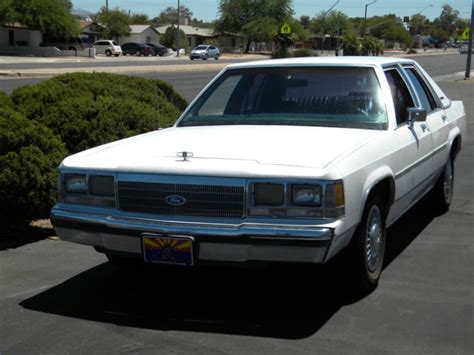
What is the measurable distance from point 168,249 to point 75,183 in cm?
87

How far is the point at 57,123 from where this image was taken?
7.75 metres

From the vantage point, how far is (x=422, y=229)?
6855 mm

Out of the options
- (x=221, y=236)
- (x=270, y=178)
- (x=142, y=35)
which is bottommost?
(x=221, y=236)

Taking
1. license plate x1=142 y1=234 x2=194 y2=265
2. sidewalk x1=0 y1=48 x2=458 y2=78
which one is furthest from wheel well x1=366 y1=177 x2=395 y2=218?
sidewalk x1=0 y1=48 x2=458 y2=78

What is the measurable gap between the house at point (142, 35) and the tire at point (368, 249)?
314 ft

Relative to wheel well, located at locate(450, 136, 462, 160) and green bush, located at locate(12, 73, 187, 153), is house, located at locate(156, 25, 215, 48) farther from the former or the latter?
wheel well, located at locate(450, 136, 462, 160)

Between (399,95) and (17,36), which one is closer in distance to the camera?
(399,95)

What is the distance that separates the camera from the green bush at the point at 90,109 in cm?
774

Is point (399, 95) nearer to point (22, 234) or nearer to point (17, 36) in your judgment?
point (22, 234)

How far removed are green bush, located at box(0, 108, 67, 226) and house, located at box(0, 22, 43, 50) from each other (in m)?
67.1

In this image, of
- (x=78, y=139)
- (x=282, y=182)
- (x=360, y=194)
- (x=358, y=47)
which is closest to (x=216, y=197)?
(x=282, y=182)

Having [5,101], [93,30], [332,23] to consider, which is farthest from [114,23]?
[5,101]

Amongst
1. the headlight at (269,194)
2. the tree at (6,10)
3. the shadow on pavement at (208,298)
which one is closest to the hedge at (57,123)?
the shadow on pavement at (208,298)

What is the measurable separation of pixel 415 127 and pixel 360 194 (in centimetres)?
162
